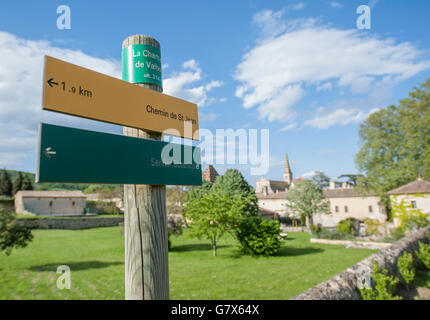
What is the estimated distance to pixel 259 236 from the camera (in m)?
15.2

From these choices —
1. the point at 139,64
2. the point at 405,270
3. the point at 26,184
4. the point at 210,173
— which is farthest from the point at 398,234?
the point at 26,184

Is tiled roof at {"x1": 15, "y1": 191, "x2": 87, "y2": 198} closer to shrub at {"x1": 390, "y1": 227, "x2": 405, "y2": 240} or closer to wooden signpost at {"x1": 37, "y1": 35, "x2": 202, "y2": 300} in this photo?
shrub at {"x1": 390, "y1": 227, "x2": 405, "y2": 240}

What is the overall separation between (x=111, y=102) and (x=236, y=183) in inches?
153

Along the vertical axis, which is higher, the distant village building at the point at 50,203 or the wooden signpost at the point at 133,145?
the wooden signpost at the point at 133,145

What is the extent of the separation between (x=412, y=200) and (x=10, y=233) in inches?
1219

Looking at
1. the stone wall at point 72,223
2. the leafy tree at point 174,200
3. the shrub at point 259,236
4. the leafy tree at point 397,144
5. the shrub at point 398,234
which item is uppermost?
the leafy tree at point 397,144

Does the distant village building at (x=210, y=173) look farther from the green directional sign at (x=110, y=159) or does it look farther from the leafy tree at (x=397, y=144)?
the leafy tree at (x=397, y=144)

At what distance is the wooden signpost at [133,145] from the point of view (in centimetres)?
141

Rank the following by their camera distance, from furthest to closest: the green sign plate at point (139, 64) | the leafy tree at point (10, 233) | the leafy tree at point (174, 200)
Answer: the leafy tree at point (174, 200)
the leafy tree at point (10, 233)
the green sign plate at point (139, 64)

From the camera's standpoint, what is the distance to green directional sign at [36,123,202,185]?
132 cm

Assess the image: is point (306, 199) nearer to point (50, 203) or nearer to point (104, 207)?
point (104, 207)

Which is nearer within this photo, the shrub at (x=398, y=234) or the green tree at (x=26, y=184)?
the shrub at (x=398, y=234)

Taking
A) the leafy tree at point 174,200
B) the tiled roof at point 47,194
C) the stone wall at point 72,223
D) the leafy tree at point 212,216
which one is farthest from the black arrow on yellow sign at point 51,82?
the tiled roof at point 47,194
